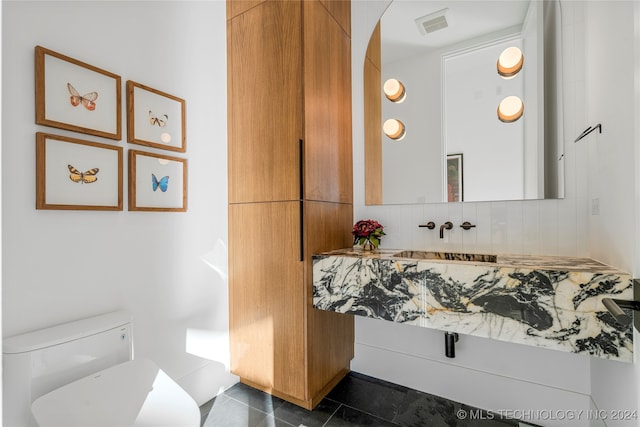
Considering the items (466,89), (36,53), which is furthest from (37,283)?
(466,89)

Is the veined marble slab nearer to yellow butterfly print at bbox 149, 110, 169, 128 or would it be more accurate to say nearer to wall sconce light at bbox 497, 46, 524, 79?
wall sconce light at bbox 497, 46, 524, 79

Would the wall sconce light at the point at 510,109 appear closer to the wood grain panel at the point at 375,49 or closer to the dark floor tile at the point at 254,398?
the wood grain panel at the point at 375,49

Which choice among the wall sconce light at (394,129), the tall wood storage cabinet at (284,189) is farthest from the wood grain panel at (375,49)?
the wall sconce light at (394,129)

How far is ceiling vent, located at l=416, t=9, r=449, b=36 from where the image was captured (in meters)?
2.21

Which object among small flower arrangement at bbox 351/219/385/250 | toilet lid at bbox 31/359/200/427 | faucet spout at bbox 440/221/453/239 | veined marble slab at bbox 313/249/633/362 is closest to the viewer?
toilet lid at bbox 31/359/200/427

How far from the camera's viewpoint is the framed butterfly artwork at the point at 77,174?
1444mm

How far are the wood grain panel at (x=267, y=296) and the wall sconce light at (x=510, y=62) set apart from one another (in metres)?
1.48

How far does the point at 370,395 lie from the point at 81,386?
1.63 m

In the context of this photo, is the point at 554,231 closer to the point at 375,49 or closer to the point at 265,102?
the point at 375,49

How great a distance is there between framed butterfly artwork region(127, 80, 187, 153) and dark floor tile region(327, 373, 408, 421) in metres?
1.88

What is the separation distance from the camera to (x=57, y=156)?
1.49 meters

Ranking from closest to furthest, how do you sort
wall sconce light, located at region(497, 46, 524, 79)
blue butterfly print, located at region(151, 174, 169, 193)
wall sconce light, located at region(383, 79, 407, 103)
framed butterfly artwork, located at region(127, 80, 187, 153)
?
framed butterfly artwork, located at region(127, 80, 187, 153) → blue butterfly print, located at region(151, 174, 169, 193) → wall sconce light, located at region(497, 46, 524, 79) → wall sconce light, located at region(383, 79, 407, 103)

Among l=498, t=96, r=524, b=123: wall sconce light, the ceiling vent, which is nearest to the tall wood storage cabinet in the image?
the ceiling vent

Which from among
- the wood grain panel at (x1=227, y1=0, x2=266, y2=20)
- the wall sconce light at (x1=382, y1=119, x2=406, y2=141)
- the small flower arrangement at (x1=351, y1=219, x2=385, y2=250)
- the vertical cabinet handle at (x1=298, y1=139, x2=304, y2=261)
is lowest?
the small flower arrangement at (x1=351, y1=219, x2=385, y2=250)
